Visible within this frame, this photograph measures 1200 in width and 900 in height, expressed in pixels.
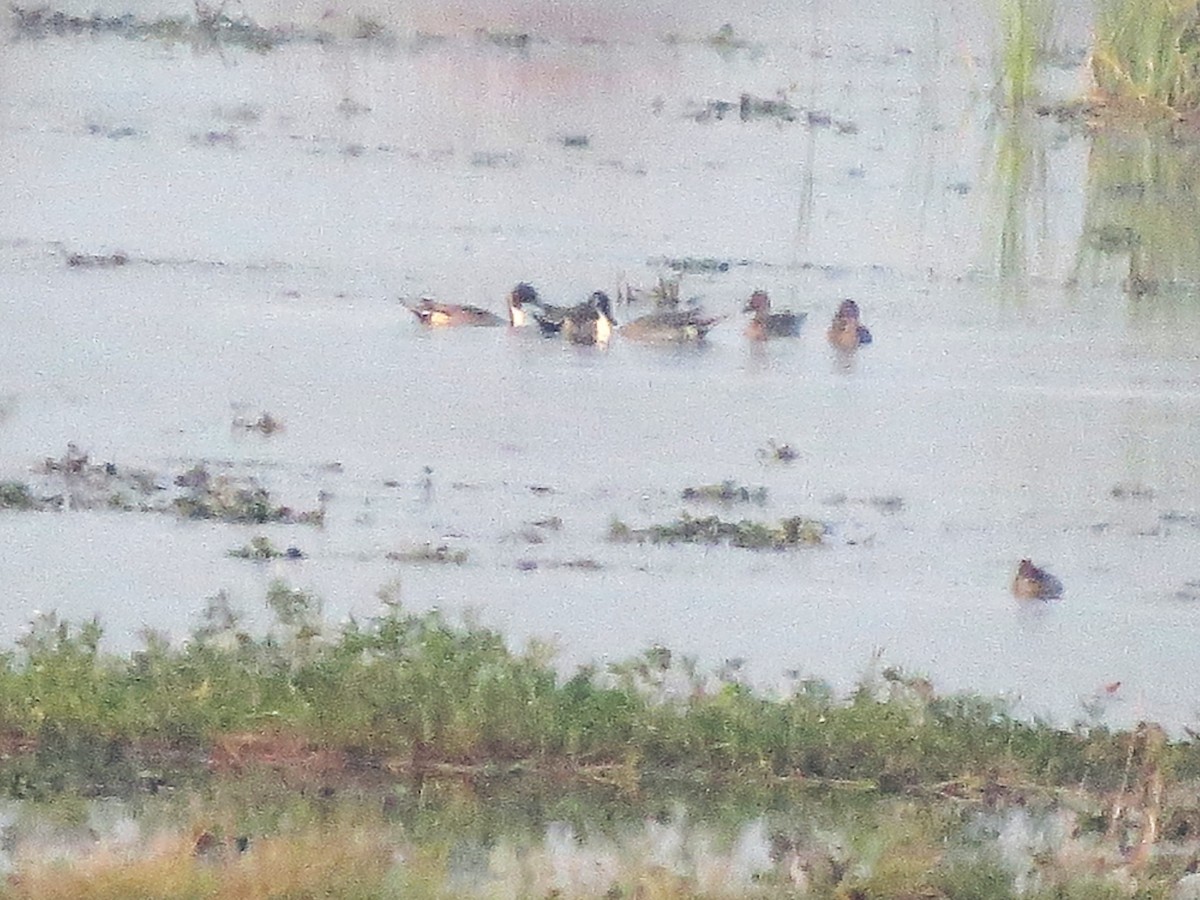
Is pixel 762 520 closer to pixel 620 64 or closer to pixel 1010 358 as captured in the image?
pixel 1010 358

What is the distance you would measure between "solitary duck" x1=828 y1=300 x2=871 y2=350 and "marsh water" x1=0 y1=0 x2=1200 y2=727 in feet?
0.22

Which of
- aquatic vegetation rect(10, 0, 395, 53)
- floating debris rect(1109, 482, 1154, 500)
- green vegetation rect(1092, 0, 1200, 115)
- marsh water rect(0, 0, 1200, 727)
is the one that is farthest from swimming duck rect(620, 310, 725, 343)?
aquatic vegetation rect(10, 0, 395, 53)

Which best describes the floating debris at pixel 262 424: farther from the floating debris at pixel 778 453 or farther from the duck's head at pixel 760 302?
the duck's head at pixel 760 302

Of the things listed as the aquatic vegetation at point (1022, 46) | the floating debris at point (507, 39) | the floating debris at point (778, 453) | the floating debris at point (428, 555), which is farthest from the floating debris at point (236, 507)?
the floating debris at point (507, 39)

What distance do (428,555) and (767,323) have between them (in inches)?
82.1

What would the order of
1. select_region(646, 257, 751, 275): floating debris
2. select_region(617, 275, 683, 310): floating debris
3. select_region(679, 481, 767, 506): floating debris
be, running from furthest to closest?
1. select_region(646, 257, 751, 275): floating debris
2. select_region(617, 275, 683, 310): floating debris
3. select_region(679, 481, 767, 506): floating debris

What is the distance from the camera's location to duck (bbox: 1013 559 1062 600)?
5.52 metres

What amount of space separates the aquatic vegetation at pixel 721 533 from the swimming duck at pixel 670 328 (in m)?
1.42

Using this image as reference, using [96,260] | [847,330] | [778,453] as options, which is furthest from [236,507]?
[96,260]

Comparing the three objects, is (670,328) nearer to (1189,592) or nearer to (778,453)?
(778,453)

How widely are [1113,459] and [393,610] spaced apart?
2.71m

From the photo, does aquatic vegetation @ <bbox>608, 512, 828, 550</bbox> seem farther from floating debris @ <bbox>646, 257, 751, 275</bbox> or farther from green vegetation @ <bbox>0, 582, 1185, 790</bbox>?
floating debris @ <bbox>646, 257, 751, 275</bbox>

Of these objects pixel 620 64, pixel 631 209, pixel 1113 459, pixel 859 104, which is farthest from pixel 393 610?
pixel 620 64

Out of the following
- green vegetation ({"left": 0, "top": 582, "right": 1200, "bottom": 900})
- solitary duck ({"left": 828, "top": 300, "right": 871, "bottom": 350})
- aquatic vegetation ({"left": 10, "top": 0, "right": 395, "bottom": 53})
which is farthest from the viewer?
aquatic vegetation ({"left": 10, "top": 0, "right": 395, "bottom": 53})
